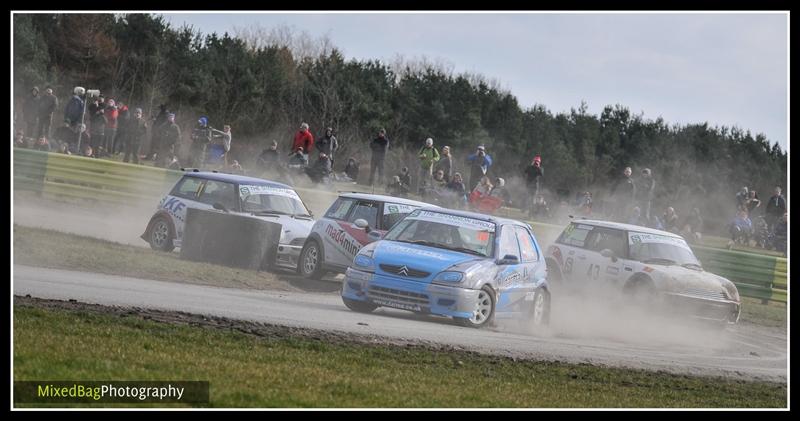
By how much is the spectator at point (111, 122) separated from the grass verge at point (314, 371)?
19507 millimetres

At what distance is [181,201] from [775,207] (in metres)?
18.3

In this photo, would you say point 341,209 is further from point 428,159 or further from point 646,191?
point 646,191

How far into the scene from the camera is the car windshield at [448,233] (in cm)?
1606

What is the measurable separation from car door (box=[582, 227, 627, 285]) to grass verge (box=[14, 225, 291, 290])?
16.9ft

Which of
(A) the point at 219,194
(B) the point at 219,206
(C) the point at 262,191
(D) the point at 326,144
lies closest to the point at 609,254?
(C) the point at 262,191

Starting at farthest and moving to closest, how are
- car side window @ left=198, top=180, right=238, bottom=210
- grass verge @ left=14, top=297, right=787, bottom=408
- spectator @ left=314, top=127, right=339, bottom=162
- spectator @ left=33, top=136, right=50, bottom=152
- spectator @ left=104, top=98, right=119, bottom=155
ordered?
spectator @ left=314, top=127, right=339, bottom=162, spectator @ left=104, top=98, right=119, bottom=155, spectator @ left=33, top=136, right=50, bottom=152, car side window @ left=198, top=180, right=238, bottom=210, grass verge @ left=14, top=297, right=787, bottom=408

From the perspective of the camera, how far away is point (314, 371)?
10.4 meters

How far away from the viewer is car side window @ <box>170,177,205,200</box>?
2158cm

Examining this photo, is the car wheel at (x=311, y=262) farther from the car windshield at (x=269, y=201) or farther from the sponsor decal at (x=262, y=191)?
the sponsor decal at (x=262, y=191)

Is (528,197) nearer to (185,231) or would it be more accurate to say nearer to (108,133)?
(108,133)

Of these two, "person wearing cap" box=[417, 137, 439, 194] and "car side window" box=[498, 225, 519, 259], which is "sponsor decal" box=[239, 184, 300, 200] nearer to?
"car side window" box=[498, 225, 519, 259]

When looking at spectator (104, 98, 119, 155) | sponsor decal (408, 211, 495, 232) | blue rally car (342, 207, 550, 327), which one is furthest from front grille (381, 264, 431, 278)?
spectator (104, 98, 119, 155)

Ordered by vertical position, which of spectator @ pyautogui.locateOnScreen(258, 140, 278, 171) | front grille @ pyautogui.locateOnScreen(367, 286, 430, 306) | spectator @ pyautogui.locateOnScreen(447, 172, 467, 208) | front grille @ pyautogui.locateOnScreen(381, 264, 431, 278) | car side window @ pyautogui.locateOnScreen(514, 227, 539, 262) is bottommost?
front grille @ pyautogui.locateOnScreen(367, 286, 430, 306)
